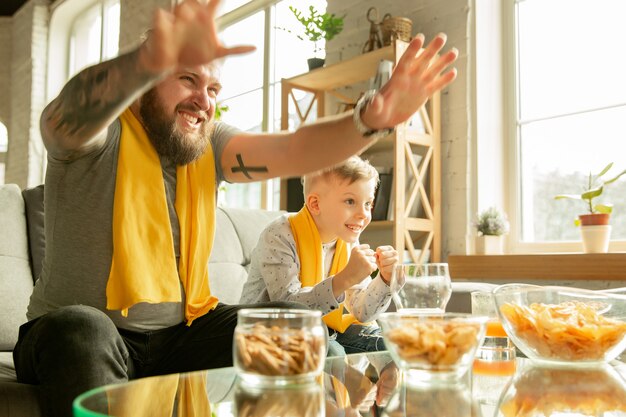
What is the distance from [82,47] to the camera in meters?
7.29

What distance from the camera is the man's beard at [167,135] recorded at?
5.14 feet

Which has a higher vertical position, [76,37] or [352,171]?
[76,37]

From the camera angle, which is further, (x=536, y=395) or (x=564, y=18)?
(x=564, y=18)

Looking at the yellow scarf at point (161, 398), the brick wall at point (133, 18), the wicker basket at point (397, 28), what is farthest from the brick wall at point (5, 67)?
the yellow scarf at point (161, 398)

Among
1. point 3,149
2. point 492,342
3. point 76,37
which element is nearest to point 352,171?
point 492,342

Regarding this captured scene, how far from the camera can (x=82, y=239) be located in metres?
1.44

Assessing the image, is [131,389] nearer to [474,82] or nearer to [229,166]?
[229,166]

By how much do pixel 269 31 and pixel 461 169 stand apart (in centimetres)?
219

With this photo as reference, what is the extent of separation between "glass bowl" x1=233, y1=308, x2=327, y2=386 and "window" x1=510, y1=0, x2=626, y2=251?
7.60ft

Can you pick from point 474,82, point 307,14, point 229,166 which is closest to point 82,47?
point 307,14

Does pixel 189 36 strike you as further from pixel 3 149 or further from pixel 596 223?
pixel 3 149

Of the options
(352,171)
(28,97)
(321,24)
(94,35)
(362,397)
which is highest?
(94,35)

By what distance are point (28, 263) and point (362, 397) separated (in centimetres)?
132

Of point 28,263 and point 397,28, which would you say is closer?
point 28,263
